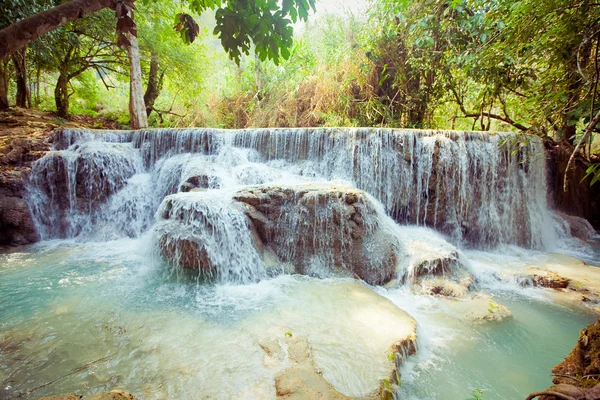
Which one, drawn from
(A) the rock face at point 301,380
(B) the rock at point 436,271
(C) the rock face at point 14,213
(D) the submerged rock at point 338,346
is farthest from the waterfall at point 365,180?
(A) the rock face at point 301,380

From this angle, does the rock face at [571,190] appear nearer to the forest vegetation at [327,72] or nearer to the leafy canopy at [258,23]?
the forest vegetation at [327,72]

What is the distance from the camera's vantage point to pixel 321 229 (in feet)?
15.0

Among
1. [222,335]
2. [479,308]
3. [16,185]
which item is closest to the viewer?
[222,335]

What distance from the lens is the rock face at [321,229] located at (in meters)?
4.46

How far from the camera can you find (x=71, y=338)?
8.50 ft

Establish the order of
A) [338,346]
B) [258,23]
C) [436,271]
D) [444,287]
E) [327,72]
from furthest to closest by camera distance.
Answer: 1. [327,72]
2. [436,271]
3. [444,287]
4. [338,346]
5. [258,23]

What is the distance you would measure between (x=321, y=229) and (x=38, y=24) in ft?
12.8

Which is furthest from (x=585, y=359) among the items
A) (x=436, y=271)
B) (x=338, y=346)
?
(x=436, y=271)

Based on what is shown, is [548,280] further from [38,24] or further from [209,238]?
[38,24]

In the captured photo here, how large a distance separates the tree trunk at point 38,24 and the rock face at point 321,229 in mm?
3466

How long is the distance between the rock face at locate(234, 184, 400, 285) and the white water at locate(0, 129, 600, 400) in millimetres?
183

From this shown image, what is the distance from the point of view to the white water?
236 cm

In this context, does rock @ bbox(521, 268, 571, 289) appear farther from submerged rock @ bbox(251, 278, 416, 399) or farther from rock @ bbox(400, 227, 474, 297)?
submerged rock @ bbox(251, 278, 416, 399)

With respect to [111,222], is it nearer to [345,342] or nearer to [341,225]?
[341,225]
